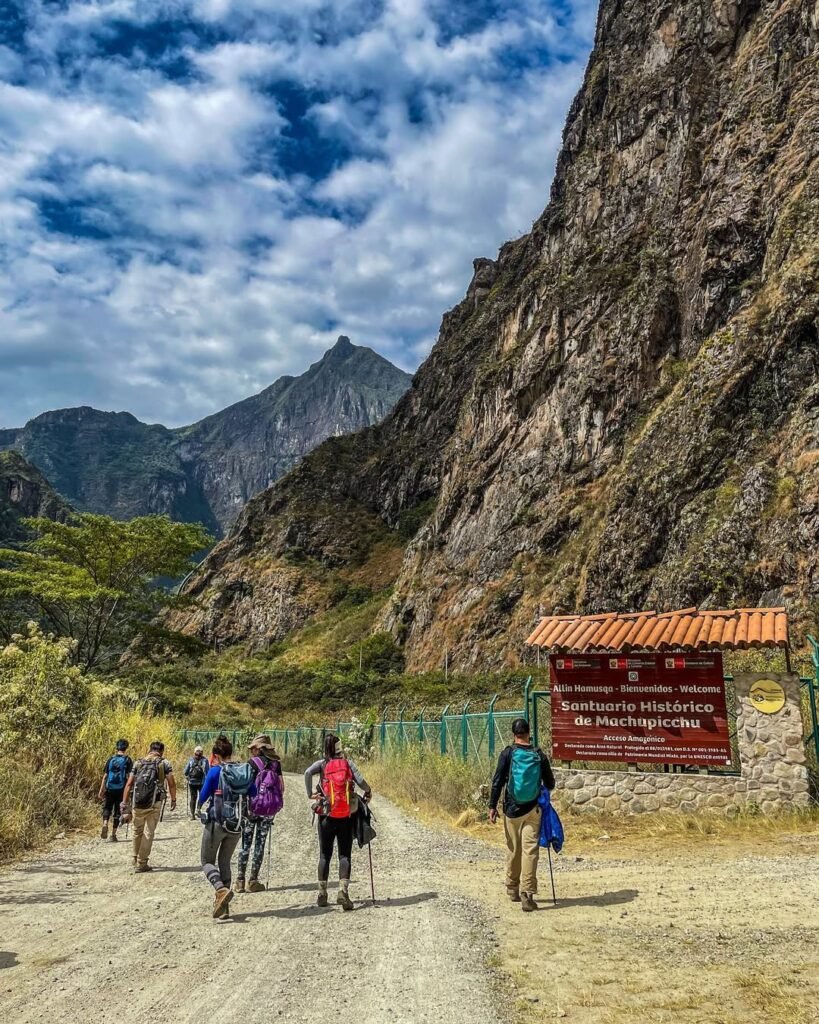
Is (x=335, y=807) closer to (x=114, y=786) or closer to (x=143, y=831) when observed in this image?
(x=143, y=831)

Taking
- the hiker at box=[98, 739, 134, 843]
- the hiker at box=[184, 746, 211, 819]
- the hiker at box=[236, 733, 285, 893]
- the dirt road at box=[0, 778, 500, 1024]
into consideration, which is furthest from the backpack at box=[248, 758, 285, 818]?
the hiker at box=[184, 746, 211, 819]

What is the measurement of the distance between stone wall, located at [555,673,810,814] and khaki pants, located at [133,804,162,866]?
7.13 metres

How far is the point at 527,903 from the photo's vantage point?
22.8 feet

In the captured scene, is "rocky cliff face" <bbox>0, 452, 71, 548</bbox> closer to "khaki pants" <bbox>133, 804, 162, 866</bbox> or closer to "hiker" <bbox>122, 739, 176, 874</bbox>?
"hiker" <bbox>122, 739, 176, 874</bbox>

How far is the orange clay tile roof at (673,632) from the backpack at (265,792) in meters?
5.29

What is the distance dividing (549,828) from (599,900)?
2.93 ft

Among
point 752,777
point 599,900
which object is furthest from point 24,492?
point 599,900

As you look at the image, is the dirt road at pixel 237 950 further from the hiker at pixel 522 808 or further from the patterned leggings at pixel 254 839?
the hiker at pixel 522 808

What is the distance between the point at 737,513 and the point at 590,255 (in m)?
33.6

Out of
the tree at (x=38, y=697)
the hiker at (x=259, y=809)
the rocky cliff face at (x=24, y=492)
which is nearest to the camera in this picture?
the hiker at (x=259, y=809)

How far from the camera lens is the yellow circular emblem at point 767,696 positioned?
34.9 feet

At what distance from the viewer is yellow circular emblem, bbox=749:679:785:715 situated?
10641 mm

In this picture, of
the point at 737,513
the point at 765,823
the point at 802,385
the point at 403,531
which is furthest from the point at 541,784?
the point at 403,531

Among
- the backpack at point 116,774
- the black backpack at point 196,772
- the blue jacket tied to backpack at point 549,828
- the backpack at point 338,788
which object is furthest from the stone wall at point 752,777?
the black backpack at point 196,772
